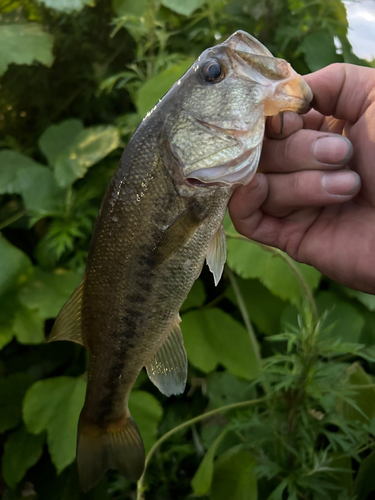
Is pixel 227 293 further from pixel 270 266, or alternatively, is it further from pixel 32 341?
pixel 32 341

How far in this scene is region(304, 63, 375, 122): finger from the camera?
0.68m

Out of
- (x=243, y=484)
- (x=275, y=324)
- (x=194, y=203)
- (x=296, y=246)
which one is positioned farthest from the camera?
(x=275, y=324)

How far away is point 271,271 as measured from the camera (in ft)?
3.61

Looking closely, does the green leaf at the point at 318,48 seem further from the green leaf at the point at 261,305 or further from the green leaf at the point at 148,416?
the green leaf at the point at 148,416

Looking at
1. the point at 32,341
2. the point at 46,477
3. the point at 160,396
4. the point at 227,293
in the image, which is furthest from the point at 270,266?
the point at 46,477

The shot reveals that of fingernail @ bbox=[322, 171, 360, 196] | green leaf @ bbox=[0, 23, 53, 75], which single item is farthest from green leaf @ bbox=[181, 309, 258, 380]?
green leaf @ bbox=[0, 23, 53, 75]

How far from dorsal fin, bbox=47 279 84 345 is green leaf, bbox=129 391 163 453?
0.49 m

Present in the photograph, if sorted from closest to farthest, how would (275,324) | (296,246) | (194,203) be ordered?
(194,203) → (296,246) → (275,324)

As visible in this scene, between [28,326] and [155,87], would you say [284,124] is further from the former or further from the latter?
[28,326]

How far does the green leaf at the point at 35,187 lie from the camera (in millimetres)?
1297

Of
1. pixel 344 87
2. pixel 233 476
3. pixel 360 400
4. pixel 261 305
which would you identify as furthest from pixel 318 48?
pixel 233 476

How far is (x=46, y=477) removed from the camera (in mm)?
→ 1307

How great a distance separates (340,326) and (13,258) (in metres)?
1.12

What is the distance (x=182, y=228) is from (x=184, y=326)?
2.14ft
